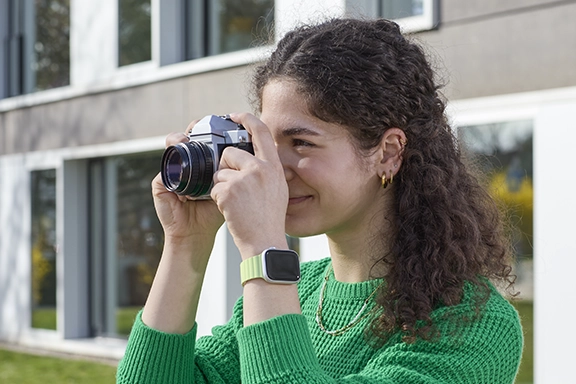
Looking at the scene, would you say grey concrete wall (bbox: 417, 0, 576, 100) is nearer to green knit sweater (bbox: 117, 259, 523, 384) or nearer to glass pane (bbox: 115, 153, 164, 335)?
green knit sweater (bbox: 117, 259, 523, 384)

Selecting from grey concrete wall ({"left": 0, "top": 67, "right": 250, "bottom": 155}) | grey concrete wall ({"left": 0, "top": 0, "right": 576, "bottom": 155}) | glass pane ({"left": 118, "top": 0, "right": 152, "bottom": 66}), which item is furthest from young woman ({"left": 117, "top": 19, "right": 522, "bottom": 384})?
glass pane ({"left": 118, "top": 0, "right": 152, "bottom": 66})

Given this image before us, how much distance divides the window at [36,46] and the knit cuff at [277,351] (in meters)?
8.88

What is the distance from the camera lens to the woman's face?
189 centimetres

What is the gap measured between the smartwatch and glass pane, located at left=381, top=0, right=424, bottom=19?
481 centimetres

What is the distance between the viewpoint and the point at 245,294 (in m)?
1.81

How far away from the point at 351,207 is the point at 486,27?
4.07 meters

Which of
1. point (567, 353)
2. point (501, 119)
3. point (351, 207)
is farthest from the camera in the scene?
point (501, 119)

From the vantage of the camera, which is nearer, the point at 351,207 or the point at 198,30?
the point at 351,207

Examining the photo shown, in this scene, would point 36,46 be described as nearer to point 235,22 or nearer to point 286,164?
point 235,22

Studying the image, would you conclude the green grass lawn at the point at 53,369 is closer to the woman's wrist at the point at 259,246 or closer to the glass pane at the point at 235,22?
the glass pane at the point at 235,22

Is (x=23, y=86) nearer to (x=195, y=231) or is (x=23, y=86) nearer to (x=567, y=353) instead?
(x=567, y=353)

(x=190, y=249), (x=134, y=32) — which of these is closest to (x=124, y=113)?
(x=134, y=32)

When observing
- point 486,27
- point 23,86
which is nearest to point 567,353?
point 486,27

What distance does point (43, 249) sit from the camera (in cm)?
1043
